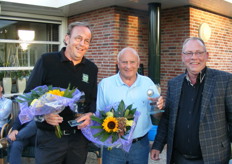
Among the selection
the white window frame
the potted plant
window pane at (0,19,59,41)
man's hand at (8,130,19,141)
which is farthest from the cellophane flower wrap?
window pane at (0,19,59,41)

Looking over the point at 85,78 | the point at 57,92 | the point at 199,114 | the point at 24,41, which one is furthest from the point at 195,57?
the point at 24,41

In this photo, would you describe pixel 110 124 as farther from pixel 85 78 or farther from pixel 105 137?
pixel 85 78

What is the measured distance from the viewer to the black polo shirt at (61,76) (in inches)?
95.1

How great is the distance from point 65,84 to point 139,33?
5.42m

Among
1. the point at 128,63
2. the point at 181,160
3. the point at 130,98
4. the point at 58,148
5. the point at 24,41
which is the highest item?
the point at 24,41

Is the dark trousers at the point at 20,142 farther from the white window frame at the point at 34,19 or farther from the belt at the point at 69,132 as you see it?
the white window frame at the point at 34,19

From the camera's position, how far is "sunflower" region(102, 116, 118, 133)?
225cm

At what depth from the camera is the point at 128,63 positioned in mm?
2529

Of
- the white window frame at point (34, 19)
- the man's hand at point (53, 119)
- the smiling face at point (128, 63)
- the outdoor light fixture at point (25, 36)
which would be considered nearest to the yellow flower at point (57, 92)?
the man's hand at point (53, 119)

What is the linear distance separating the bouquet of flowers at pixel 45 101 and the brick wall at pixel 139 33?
4853 millimetres

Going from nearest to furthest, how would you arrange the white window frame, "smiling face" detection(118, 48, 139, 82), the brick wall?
"smiling face" detection(118, 48, 139, 82), the brick wall, the white window frame

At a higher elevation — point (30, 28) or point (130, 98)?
point (30, 28)

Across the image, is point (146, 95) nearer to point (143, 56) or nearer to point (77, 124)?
point (77, 124)

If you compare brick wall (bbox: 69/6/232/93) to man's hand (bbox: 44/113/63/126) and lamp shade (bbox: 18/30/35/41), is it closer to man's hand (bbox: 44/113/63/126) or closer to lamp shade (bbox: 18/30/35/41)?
lamp shade (bbox: 18/30/35/41)
